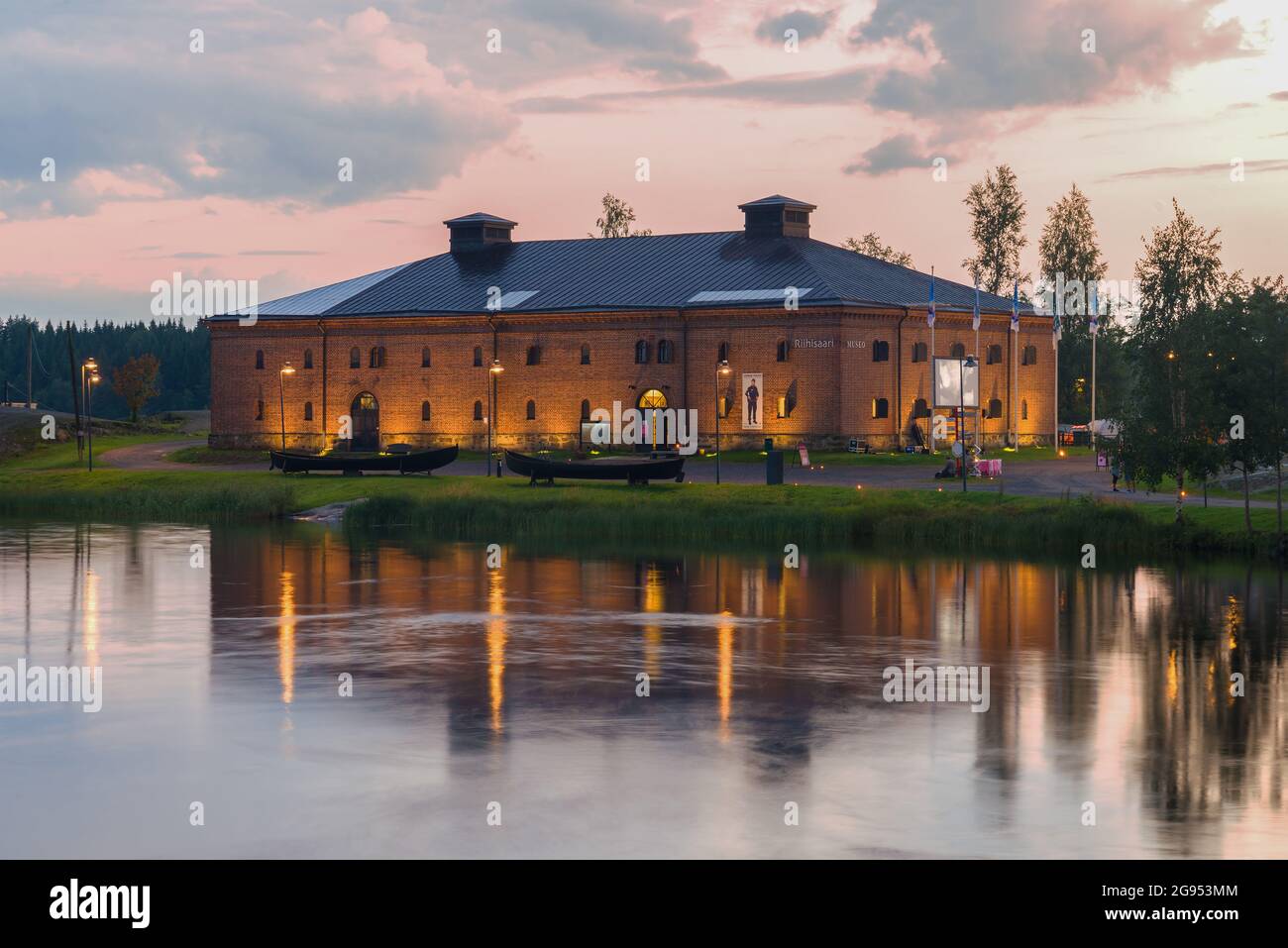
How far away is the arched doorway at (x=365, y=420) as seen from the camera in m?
81.8

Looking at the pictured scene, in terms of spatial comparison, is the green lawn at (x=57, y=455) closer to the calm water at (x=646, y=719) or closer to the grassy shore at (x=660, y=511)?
the grassy shore at (x=660, y=511)

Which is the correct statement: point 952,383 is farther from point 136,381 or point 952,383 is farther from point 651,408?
point 136,381

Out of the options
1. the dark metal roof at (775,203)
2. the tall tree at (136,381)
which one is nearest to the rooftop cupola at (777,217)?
the dark metal roof at (775,203)

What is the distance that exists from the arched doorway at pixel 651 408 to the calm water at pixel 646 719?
38.6 m

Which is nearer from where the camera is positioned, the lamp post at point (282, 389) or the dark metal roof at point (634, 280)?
the dark metal roof at point (634, 280)

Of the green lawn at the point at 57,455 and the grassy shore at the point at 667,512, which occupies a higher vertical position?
the green lawn at the point at 57,455

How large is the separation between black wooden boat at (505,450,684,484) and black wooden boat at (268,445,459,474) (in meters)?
6.68

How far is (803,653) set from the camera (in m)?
26.5

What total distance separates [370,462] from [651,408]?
53.7 feet

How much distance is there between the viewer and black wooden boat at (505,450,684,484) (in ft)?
185

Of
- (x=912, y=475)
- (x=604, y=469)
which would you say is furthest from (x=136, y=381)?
(x=912, y=475)

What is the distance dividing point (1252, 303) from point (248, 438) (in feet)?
184
